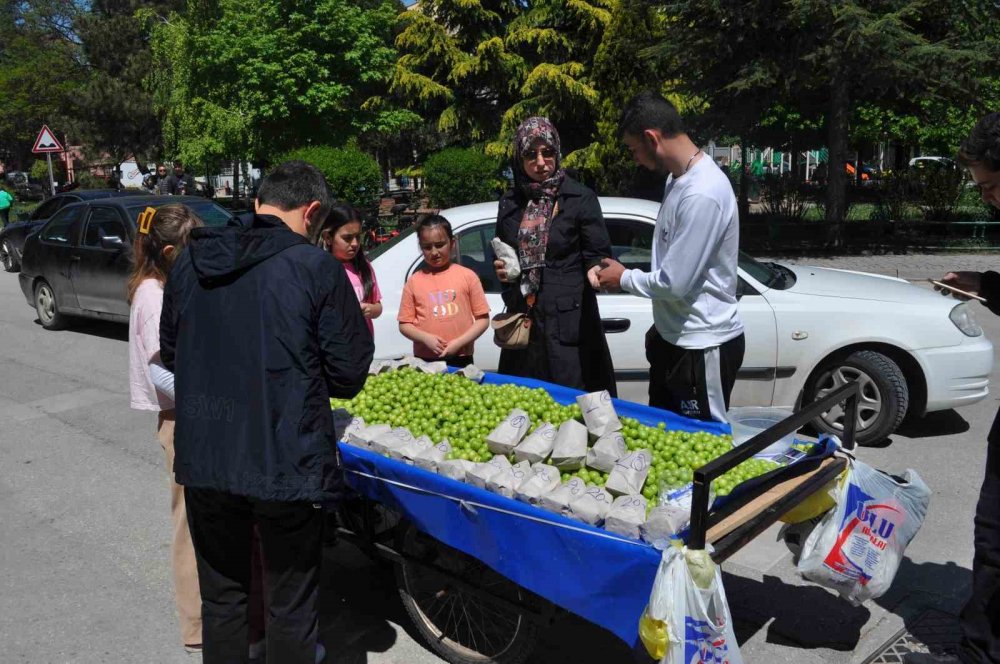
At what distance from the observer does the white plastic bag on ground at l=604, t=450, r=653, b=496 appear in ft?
10.5

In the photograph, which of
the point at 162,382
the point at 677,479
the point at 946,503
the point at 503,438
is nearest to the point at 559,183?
the point at 503,438

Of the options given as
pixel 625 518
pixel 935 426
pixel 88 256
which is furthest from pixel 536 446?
pixel 88 256

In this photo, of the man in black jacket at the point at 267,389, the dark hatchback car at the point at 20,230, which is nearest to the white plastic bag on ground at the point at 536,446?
the man in black jacket at the point at 267,389

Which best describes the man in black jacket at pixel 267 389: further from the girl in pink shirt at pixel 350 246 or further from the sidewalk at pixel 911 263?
the sidewalk at pixel 911 263

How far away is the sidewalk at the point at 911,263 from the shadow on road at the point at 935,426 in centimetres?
747

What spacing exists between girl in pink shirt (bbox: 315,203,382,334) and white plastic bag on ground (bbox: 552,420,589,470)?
1.72m

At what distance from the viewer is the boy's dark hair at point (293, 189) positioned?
115 inches

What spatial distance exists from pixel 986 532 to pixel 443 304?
3041 millimetres

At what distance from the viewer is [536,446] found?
3.50 m

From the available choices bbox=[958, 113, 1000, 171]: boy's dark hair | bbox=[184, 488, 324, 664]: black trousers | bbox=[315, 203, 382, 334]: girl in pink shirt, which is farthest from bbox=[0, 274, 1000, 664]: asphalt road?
bbox=[958, 113, 1000, 171]: boy's dark hair

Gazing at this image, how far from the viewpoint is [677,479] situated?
325cm

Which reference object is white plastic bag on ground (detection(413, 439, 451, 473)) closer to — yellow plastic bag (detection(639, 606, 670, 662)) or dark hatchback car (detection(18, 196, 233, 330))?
yellow plastic bag (detection(639, 606, 670, 662))

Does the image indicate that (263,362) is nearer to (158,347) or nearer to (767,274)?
(158,347)

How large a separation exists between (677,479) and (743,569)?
156 centimetres
